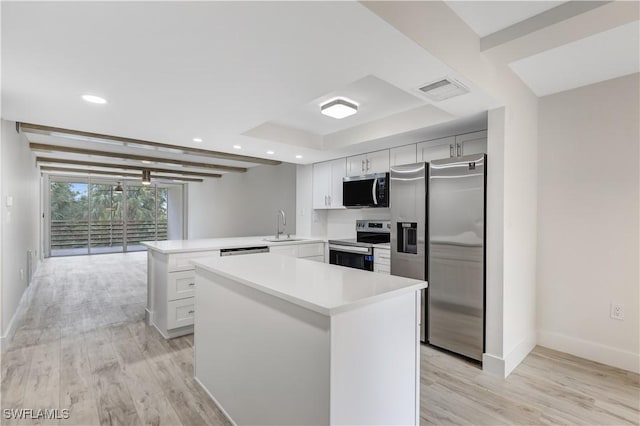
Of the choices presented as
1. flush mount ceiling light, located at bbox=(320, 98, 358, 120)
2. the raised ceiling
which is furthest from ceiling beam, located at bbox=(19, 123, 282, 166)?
the raised ceiling

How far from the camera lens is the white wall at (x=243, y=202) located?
592 centimetres

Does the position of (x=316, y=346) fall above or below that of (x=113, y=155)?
below

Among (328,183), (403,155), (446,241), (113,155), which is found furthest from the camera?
(113,155)

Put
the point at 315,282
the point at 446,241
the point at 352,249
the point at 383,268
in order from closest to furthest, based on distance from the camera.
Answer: the point at 315,282 → the point at 446,241 → the point at 383,268 → the point at 352,249

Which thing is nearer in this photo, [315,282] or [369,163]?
[315,282]

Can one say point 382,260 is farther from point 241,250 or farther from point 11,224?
point 11,224

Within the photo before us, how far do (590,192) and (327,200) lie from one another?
2991 millimetres

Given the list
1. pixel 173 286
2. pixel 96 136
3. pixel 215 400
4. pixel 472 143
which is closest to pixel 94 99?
pixel 96 136

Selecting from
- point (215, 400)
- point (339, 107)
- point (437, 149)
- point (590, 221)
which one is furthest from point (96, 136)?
point (590, 221)

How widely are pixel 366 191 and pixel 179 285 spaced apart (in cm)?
241

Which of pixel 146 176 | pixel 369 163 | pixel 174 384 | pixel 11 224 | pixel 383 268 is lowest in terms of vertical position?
pixel 174 384

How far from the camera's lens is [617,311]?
253 centimetres

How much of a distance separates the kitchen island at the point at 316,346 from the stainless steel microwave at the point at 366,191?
1973 millimetres

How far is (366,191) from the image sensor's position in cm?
391
